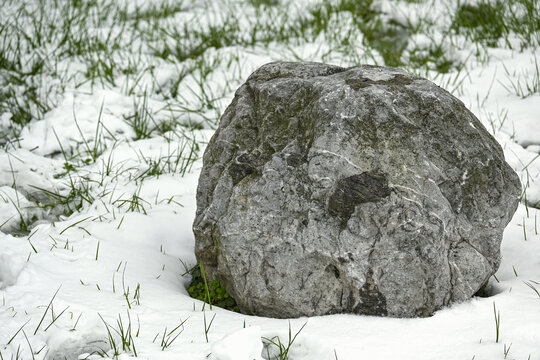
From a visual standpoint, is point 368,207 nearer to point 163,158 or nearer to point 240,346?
point 240,346

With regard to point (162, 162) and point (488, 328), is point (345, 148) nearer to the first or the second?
point (488, 328)

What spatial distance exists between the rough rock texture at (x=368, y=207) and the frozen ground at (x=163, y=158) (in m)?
0.12

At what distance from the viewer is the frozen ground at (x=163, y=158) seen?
79.5 inches

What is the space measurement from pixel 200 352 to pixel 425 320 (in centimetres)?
87

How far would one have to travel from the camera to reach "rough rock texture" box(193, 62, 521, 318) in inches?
83.1

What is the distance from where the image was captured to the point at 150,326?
2.10 meters

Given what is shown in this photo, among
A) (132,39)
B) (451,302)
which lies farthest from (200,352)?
(132,39)

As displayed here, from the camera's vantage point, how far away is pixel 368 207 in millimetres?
2113

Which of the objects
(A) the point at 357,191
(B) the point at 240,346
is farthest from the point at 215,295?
(A) the point at 357,191

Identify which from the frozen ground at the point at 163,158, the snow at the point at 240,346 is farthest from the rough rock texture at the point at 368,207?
the snow at the point at 240,346

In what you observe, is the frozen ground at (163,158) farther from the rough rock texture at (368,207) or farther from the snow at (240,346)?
the rough rock texture at (368,207)

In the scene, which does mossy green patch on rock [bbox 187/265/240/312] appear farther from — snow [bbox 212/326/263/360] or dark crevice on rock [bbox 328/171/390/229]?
dark crevice on rock [bbox 328/171/390/229]

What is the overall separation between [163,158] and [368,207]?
1971 millimetres

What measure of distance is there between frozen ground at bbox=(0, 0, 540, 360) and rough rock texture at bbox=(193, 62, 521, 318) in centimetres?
12
